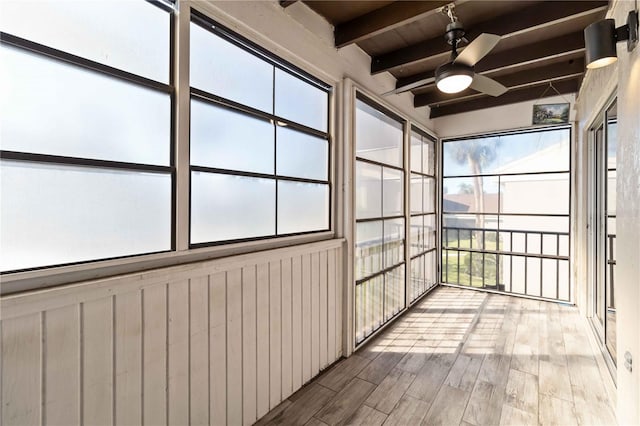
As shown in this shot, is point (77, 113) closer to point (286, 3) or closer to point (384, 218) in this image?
point (286, 3)

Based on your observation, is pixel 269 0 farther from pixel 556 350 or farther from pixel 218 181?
pixel 556 350

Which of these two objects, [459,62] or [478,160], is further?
[478,160]

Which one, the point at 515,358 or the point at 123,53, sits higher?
the point at 123,53

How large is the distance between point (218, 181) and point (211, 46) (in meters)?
0.74

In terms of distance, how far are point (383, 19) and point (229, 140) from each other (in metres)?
1.45

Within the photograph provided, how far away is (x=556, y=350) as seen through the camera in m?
2.62

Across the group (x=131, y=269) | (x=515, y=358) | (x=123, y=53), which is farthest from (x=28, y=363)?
(x=515, y=358)

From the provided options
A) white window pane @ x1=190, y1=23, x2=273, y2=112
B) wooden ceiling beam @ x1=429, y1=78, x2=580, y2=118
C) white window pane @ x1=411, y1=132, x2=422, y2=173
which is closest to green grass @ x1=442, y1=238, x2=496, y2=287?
white window pane @ x1=411, y1=132, x2=422, y2=173

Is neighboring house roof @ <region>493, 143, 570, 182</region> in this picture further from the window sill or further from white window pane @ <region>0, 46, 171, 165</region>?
white window pane @ <region>0, 46, 171, 165</region>

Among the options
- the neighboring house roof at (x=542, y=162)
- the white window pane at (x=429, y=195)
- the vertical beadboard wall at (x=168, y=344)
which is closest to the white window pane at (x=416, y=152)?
the white window pane at (x=429, y=195)

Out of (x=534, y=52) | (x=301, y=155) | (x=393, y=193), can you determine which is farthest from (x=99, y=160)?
(x=534, y=52)

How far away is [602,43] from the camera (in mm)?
1428

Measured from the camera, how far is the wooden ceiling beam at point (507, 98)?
3551mm

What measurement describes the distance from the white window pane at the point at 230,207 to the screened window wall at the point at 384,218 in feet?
3.20
